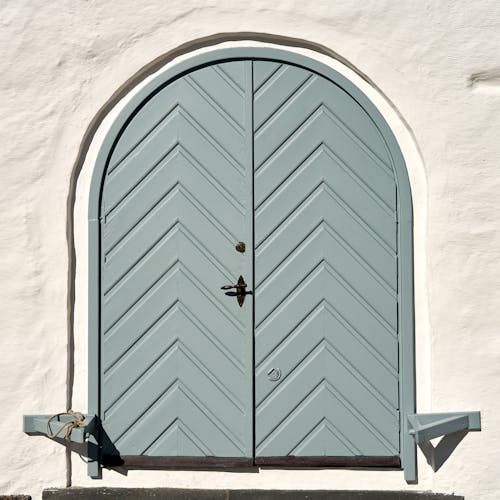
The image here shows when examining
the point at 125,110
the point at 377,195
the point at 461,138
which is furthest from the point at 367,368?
the point at 125,110

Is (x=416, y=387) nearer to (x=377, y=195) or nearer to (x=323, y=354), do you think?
(x=323, y=354)

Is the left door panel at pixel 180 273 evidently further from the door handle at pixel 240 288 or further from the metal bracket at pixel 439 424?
the metal bracket at pixel 439 424

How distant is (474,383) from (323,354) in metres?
0.82

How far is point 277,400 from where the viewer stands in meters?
5.60

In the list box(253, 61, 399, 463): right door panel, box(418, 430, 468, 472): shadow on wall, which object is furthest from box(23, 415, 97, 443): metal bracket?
box(418, 430, 468, 472): shadow on wall

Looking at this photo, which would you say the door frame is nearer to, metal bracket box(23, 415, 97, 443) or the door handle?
metal bracket box(23, 415, 97, 443)

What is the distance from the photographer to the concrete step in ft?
17.9

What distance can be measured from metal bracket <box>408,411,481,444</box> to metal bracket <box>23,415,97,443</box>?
5.66 feet

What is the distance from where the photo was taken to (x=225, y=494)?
553cm

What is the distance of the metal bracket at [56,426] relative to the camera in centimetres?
552

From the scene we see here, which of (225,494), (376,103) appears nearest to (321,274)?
(376,103)

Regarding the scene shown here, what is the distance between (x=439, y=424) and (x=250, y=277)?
128cm

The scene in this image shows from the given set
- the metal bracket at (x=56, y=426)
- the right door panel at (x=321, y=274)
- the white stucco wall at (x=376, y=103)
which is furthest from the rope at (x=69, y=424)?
the right door panel at (x=321, y=274)

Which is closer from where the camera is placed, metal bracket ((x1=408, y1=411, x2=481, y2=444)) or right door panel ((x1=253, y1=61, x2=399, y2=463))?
metal bracket ((x1=408, y1=411, x2=481, y2=444))
